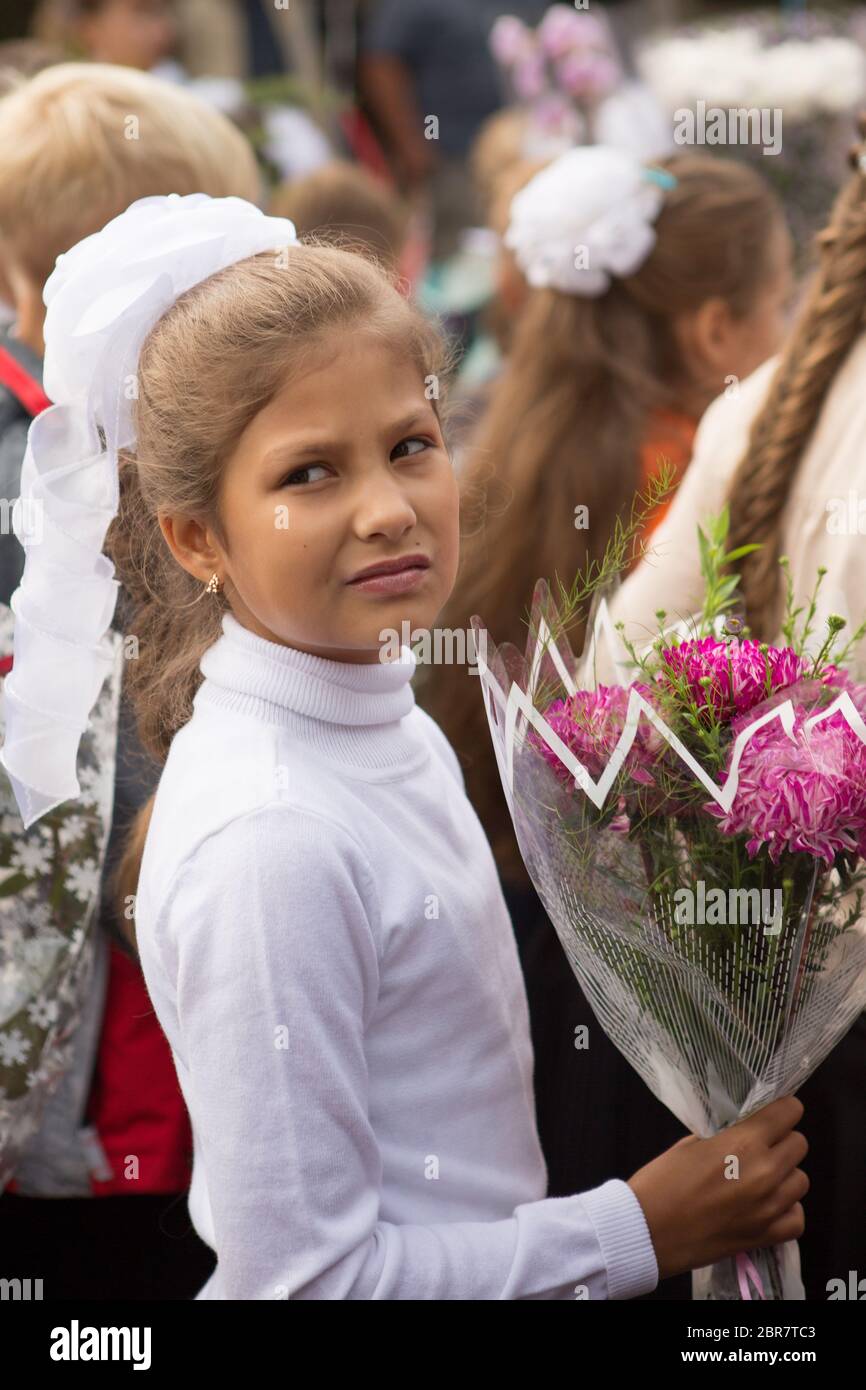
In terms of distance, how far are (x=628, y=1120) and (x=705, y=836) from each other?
2.86 feet

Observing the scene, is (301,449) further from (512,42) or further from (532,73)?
(512,42)

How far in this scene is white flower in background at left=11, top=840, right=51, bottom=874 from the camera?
70.8 inches

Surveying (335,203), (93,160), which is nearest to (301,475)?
(93,160)

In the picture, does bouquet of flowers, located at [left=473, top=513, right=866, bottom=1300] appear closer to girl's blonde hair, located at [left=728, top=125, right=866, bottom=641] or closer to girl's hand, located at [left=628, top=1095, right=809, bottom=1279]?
girl's hand, located at [left=628, top=1095, right=809, bottom=1279]

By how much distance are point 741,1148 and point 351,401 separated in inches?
30.3

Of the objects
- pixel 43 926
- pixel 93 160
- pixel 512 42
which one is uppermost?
pixel 512 42

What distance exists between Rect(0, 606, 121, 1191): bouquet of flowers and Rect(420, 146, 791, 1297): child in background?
1150mm

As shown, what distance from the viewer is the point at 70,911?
182cm

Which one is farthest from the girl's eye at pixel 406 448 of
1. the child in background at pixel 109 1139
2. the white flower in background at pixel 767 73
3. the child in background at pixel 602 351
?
the white flower in background at pixel 767 73

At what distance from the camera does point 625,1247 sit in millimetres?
1444

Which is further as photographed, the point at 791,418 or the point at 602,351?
the point at 602,351

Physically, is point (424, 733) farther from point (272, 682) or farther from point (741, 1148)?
point (741, 1148)

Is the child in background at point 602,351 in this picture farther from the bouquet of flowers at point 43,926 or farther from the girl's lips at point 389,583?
the girl's lips at point 389,583
